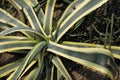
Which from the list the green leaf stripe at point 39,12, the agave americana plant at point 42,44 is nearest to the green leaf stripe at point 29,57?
the agave americana plant at point 42,44

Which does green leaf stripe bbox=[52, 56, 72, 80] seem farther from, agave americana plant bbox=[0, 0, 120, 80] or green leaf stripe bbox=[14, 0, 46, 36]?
green leaf stripe bbox=[14, 0, 46, 36]

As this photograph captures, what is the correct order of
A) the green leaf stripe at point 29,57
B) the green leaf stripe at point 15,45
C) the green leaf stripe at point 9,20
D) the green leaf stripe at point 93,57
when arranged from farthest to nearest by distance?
1. the green leaf stripe at point 9,20
2. the green leaf stripe at point 15,45
3. the green leaf stripe at point 29,57
4. the green leaf stripe at point 93,57

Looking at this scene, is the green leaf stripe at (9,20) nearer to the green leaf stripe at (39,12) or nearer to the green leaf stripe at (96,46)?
the green leaf stripe at (39,12)

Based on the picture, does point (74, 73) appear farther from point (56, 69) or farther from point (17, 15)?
point (17, 15)

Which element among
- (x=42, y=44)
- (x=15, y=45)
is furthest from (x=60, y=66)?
(x=15, y=45)

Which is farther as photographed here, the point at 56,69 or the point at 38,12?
the point at 38,12

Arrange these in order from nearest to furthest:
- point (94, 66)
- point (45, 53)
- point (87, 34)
A: point (94, 66)
point (45, 53)
point (87, 34)

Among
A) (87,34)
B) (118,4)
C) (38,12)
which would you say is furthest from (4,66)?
(118,4)
